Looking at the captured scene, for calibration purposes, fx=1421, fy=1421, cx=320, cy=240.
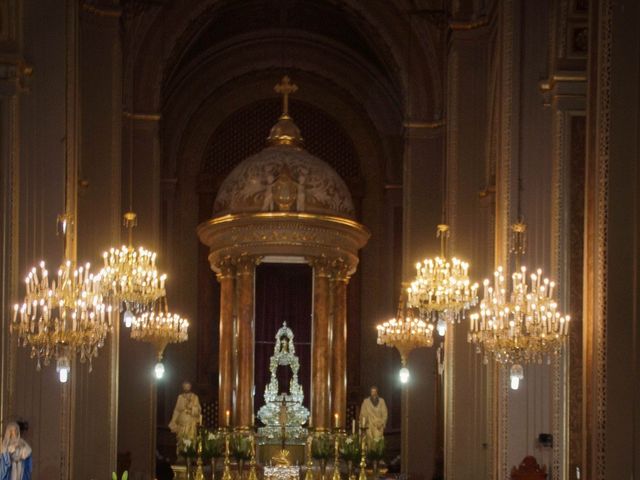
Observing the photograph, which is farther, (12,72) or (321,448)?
Answer: (321,448)

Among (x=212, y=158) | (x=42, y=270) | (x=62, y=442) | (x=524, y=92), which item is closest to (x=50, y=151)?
(x=42, y=270)

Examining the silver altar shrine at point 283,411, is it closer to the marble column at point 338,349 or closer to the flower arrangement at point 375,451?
the marble column at point 338,349

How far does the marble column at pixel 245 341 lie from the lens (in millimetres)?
27156

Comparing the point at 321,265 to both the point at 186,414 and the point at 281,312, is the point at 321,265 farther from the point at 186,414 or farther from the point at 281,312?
the point at 281,312

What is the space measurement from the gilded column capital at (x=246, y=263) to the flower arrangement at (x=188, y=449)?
351 cm

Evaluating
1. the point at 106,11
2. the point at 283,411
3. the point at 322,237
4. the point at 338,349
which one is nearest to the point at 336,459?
the point at 283,411

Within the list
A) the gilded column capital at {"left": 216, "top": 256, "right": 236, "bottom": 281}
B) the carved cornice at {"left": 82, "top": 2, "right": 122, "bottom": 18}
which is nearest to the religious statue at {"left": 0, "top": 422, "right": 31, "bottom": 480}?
the carved cornice at {"left": 82, "top": 2, "right": 122, "bottom": 18}

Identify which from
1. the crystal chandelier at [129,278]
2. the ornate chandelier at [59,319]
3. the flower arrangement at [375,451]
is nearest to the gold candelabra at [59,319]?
the ornate chandelier at [59,319]

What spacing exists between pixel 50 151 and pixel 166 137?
1587 centimetres

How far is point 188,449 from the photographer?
81.0 feet

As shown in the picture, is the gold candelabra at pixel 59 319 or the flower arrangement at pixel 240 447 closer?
the gold candelabra at pixel 59 319

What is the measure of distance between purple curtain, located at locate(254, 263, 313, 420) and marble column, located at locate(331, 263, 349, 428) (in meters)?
5.74

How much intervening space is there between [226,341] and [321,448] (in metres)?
3.53

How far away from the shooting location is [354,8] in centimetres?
3212
